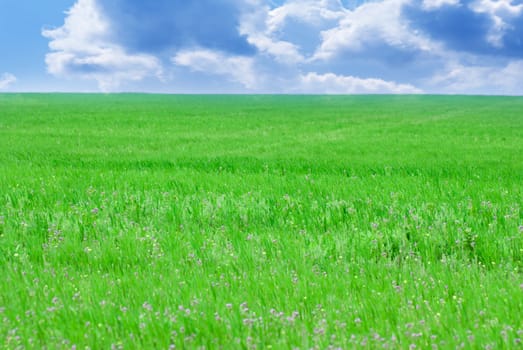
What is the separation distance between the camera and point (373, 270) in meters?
4.52

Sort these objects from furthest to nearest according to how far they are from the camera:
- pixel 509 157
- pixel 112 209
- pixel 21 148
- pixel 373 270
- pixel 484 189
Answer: pixel 21 148
pixel 509 157
pixel 484 189
pixel 112 209
pixel 373 270

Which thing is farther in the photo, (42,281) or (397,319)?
(42,281)

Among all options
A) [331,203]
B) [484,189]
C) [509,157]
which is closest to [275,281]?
[331,203]

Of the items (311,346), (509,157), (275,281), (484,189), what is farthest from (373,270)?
(509,157)

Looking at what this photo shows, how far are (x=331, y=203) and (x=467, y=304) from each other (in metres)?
3.65

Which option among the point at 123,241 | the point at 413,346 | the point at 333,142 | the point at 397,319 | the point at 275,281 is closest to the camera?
the point at 413,346

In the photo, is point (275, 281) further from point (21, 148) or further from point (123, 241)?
point (21, 148)

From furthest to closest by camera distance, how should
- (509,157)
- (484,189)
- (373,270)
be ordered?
(509,157), (484,189), (373,270)

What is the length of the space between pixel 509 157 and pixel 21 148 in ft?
51.5

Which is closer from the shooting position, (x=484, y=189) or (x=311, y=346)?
(x=311, y=346)

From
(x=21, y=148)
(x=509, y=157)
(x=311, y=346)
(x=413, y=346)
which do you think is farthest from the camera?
(x=21, y=148)

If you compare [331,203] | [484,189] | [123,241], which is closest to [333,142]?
Answer: [484,189]

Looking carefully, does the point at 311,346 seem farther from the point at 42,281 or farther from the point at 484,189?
the point at 484,189

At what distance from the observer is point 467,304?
144 inches
